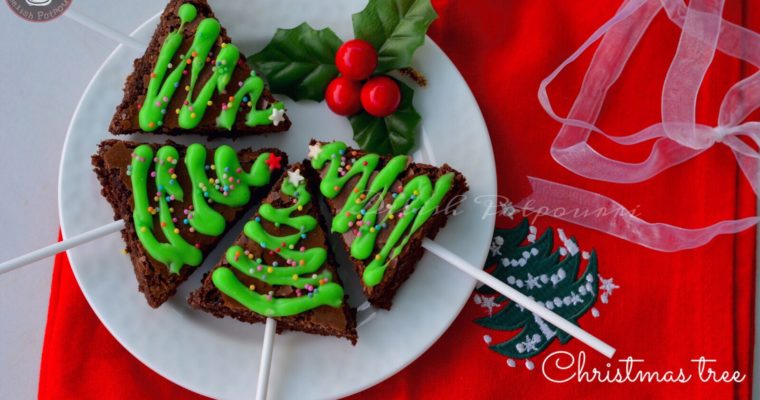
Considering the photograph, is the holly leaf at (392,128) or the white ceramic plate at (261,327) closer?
the white ceramic plate at (261,327)

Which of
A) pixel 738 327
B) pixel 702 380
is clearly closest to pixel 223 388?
pixel 702 380

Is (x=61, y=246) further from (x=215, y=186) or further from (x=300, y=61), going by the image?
(x=300, y=61)

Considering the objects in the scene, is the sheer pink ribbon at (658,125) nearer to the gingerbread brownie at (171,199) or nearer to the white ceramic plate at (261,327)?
the white ceramic plate at (261,327)

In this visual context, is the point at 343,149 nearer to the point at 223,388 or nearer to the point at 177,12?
the point at 177,12

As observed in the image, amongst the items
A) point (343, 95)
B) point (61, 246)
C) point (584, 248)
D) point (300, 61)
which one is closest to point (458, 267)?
point (584, 248)

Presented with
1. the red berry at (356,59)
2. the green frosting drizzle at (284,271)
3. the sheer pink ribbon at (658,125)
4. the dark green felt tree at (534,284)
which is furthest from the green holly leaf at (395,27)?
the dark green felt tree at (534,284)

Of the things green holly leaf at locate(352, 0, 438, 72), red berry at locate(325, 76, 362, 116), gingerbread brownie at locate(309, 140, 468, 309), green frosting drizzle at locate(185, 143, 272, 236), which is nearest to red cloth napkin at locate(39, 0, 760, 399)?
green holly leaf at locate(352, 0, 438, 72)
